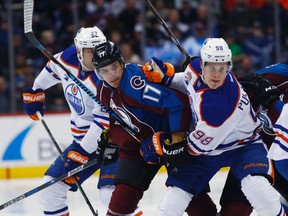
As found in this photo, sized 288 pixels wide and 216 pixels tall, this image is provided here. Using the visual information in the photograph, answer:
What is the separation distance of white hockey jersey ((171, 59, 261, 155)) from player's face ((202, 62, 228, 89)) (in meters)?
0.04

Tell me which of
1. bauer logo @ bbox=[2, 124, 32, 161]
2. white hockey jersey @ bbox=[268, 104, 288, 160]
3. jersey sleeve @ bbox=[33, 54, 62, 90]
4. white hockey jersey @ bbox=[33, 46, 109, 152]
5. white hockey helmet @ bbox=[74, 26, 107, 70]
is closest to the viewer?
white hockey jersey @ bbox=[268, 104, 288, 160]

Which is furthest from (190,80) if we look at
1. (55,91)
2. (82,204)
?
(55,91)

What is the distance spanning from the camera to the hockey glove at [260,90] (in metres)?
4.39

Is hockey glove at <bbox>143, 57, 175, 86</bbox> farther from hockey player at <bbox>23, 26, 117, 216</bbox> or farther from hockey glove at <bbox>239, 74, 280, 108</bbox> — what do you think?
hockey player at <bbox>23, 26, 117, 216</bbox>

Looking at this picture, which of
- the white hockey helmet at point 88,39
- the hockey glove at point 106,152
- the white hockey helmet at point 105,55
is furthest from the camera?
the white hockey helmet at point 88,39

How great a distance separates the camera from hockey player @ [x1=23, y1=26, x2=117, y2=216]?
16.1 ft

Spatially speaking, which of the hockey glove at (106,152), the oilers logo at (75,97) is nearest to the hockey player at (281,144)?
the hockey glove at (106,152)

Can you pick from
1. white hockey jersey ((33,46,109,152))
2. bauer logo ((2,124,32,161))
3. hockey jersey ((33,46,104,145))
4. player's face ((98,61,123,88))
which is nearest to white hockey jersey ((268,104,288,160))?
player's face ((98,61,123,88))

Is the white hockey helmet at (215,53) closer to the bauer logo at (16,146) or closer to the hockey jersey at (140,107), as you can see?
the hockey jersey at (140,107)

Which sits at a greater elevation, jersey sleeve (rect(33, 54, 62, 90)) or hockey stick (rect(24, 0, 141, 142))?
hockey stick (rect(24, 0, 141, 142))

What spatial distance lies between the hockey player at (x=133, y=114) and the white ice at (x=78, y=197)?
155cm

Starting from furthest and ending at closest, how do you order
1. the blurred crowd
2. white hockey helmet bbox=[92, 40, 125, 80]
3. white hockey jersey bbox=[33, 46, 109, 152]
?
the blurred crowd
white hockey jersey bbox=[33, 46, 109, 152]
white hockey helmet bbox=[92, 40, 125, 80]

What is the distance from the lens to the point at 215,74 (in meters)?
4.12

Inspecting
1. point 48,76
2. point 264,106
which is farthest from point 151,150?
point 48,76
